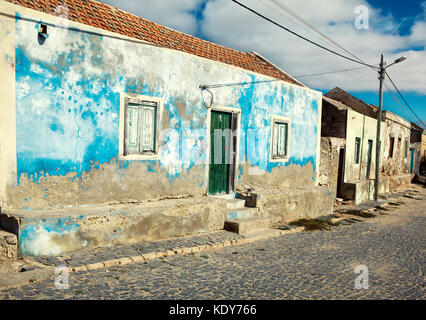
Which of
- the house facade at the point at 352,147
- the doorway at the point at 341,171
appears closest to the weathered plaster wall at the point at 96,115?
the house facade at the point at 352,147

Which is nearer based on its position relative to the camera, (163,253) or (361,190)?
(163,253)

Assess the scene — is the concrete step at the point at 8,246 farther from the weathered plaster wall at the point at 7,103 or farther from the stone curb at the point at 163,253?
the stone curb at the point at 163,253

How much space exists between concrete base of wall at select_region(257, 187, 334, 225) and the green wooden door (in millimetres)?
1063

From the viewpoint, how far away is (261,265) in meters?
5.95

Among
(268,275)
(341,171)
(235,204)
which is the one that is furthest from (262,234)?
(341,171)

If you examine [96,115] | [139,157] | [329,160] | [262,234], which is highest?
[96,115]

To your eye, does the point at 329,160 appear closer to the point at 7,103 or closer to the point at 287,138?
the point at 287,138

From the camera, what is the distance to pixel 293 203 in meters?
10.0

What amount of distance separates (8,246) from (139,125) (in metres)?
3.24

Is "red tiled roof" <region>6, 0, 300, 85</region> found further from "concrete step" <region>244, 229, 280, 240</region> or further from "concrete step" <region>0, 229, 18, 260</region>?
"concrete step" <region>244, 229, 280, 240</region>

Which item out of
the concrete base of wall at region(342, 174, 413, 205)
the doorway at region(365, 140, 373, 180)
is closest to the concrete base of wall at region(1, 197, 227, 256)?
the concrete base of wall at region(342, 174, 413, 205)

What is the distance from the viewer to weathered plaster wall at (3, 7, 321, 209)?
5.65 m

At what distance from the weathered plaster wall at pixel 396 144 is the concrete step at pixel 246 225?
15953 mm

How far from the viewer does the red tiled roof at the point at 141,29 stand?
692cm
